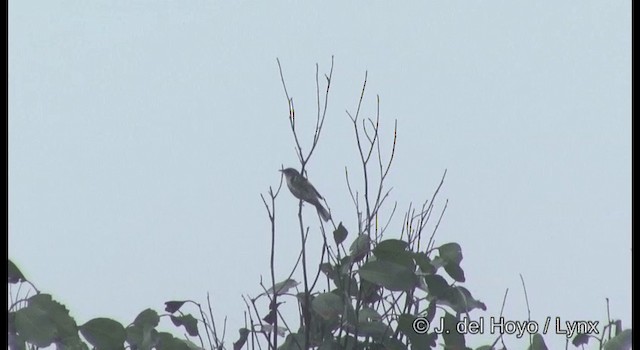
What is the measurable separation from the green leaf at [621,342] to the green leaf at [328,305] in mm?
334

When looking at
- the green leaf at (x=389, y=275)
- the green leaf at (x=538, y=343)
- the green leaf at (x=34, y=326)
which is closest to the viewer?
the green leaf at (x=34, y=326)

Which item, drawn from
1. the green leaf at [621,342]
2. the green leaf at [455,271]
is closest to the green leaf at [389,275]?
the green leaf at [455,271]

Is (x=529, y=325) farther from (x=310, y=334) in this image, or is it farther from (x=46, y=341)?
(x=46, y=341)

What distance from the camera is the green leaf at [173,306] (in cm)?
127

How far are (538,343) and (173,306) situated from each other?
1.60 feet

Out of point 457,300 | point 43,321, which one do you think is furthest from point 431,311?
point 43,321

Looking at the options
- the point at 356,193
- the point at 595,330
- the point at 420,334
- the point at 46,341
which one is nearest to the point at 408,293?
the point at 420,334

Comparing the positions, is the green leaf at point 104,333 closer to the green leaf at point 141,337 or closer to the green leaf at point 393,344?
the green leaf at point 141,337

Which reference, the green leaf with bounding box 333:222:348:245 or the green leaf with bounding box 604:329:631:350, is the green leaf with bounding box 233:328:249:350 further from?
the green leaf with bounding box 604:329:631:350

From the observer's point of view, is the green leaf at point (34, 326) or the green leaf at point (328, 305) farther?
the green leaf at point (328, 305)

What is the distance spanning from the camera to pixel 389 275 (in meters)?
1.11

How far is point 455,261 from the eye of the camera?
1.22 metres
